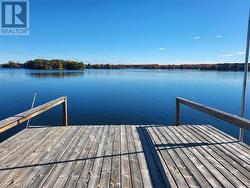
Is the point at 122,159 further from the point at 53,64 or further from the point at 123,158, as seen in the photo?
the point at 53,64

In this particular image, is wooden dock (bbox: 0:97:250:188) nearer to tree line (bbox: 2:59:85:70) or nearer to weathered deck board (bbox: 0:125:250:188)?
weathered deck board (bbox: 0:125:250:188)

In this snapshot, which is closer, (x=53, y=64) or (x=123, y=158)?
(x=123, y=158)

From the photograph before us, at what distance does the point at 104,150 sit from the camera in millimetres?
2918

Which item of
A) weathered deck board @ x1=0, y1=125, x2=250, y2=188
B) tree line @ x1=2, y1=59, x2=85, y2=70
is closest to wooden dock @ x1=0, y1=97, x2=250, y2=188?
weathered deck board @ x1=0, y1=125, x2=250, y2=188

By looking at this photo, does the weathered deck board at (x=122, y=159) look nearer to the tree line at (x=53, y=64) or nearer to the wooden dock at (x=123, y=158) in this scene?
the wooden dock at (x=123, y=158)

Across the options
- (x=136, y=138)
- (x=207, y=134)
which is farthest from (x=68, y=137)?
(x=207, y=134)

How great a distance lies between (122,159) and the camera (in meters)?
2.61

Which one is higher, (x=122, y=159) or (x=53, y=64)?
(x=53, y=64)

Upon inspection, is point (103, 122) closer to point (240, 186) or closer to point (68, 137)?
point (68, 137)

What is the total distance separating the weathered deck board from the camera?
6.79 feet

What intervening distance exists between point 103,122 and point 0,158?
6.02 metres

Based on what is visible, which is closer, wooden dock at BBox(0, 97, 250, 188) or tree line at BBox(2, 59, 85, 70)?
wooden dock at BBox(0, 97, 250, 188)

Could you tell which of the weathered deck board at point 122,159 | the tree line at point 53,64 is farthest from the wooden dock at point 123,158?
the tree line at point 53,64

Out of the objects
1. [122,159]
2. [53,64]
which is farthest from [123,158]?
[53,64]
